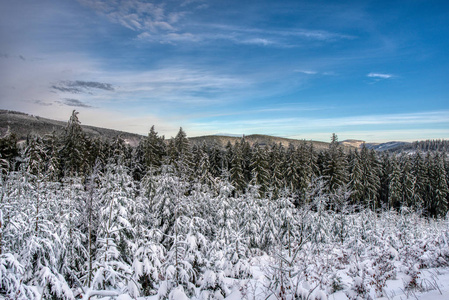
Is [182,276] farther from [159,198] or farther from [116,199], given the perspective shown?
[159,198]

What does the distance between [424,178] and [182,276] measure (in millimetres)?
58507

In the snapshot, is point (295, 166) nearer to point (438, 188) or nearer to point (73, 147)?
point (438, 188)

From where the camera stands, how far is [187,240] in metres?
9.38

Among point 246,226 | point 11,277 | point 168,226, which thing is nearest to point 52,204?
point 168,226

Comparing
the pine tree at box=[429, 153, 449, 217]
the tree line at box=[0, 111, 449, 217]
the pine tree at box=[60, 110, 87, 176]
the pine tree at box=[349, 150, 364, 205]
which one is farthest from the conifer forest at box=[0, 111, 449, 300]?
the pine tree at box=[429, 153, 449, 217]

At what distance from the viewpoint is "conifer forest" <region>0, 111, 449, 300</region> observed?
20.5 ft

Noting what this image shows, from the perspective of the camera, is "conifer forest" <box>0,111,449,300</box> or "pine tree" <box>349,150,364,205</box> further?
"pine tree" <box>349,150,364,205</box>

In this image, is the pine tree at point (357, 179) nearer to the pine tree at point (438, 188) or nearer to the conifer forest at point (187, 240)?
the pine tree at point (438, 188)

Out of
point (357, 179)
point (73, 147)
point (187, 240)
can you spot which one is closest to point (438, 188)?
point (357, 179)

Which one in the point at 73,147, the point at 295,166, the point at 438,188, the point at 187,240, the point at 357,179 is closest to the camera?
the point at 187,240

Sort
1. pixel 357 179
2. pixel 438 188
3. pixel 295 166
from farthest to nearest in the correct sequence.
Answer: pixel 438 188 < pixel 357 179 < pixel 295 166

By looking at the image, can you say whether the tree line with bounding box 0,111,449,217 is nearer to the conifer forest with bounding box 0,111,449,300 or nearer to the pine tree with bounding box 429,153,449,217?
the pine tree with bounding box 429,153,449,217

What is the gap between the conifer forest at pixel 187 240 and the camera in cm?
625

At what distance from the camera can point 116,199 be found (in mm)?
11961
